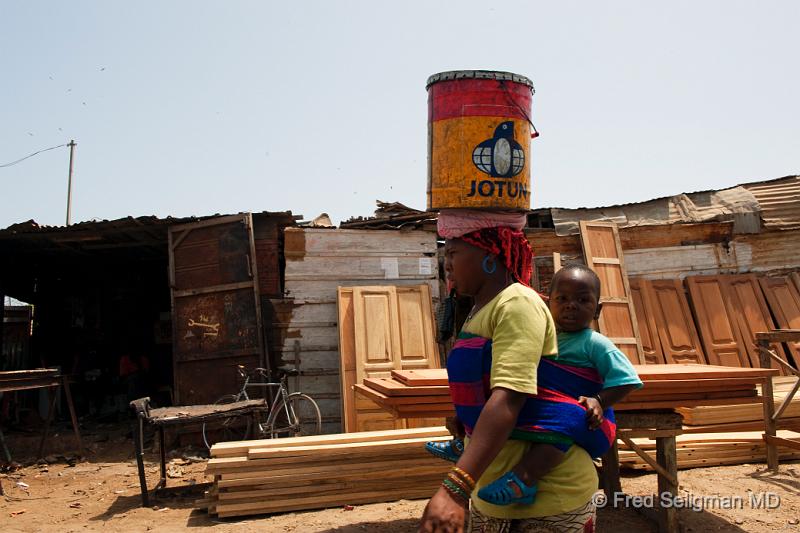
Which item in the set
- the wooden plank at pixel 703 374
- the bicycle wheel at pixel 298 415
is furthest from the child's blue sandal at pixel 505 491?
the bicycle wheel at pixel 298 415

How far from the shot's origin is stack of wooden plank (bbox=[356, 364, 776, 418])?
484 cm

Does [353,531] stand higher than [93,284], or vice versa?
[93,284]

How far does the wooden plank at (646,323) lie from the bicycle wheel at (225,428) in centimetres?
575

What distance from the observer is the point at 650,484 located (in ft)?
21.1

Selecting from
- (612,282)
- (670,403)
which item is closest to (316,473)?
(670,403)

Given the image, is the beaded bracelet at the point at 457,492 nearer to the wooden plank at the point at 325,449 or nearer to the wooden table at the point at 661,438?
the wooden table at the point at 661,438

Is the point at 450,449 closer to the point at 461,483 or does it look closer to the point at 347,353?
the point at 461,483

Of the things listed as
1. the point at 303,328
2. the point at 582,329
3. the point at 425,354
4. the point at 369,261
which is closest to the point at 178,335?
the point at 303,328

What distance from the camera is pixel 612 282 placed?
32.4ft

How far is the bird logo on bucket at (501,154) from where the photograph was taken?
120 inches

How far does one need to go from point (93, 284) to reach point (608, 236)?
1110 cm

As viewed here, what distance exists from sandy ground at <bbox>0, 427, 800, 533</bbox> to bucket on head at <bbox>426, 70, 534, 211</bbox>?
347 centimetres

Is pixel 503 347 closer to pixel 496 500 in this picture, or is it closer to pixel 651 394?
pixel 496 500

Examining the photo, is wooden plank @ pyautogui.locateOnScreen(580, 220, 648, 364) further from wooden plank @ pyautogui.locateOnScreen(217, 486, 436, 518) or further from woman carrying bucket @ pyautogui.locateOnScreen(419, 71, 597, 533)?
woman carrying bucket @ pyautogui.locateOnScreen(419, 71, 597, 533)
